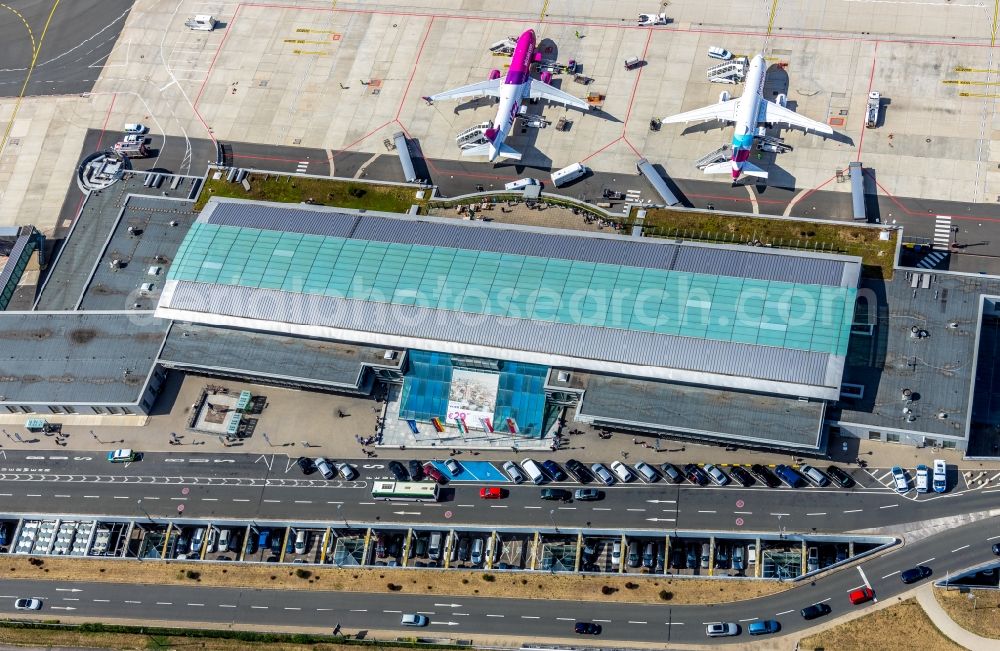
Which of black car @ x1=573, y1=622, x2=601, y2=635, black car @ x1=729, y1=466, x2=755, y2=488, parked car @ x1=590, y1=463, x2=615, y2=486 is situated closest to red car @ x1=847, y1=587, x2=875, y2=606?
black car @ x1=729, y1=466, x2=755, y2=488

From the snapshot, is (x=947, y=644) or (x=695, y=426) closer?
(x=947, y=644)

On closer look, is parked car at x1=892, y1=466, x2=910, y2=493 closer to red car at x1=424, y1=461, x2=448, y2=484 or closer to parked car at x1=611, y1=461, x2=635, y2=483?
parked car at x1=611, y1=461, x2=635, y2=483

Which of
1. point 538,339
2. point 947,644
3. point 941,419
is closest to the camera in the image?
point 947,644

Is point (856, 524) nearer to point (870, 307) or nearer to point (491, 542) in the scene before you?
point (870, 307)

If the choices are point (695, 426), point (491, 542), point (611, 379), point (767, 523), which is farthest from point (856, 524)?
point (491, 542)

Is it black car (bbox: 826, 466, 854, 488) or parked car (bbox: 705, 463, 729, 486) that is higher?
black car (bbox: 826, 466, 854, 488)

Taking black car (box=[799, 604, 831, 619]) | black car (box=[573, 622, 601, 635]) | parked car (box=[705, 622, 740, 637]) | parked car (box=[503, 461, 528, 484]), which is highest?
parked car (box=[503, 461, 528, 484])

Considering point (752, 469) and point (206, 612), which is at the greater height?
point (752, 469)
